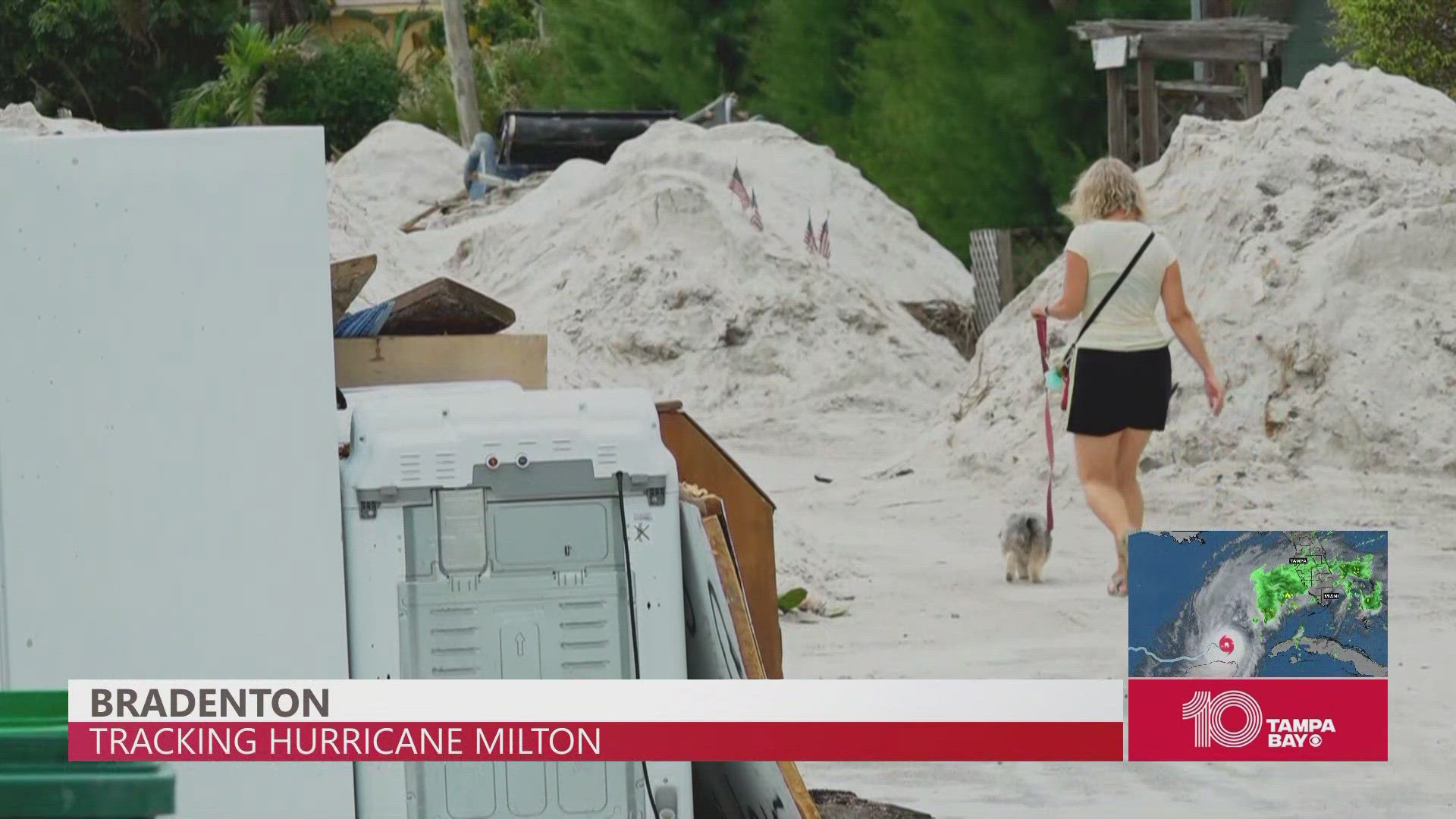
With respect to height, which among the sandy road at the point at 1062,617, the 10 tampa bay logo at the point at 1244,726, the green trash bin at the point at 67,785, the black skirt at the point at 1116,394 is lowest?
the sandy road at the point at 1062,617

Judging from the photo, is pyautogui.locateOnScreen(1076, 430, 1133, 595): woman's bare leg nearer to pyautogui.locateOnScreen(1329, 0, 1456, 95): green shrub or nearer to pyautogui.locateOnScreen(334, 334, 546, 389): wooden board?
pyautogui.locateOnScreen(334, 334, 546, 389): wooden board

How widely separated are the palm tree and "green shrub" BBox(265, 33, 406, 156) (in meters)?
0.40

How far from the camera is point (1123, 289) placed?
701cm

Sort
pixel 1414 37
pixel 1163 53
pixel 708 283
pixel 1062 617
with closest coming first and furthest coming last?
pixel 1062 617
pixel 1163 53
pixel 1414 37
pixel 708 283

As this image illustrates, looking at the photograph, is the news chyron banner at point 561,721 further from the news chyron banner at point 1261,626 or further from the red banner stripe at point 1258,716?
the news chyron banner at point 1261,626

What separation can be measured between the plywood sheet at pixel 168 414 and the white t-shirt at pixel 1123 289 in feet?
12.0

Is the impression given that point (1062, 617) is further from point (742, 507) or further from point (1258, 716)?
point (1258, 716)

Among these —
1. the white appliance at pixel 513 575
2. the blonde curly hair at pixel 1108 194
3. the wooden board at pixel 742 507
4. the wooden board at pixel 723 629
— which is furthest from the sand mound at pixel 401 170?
the white appliance at pixel 513 575

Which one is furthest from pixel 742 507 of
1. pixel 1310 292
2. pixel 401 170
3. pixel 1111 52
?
pixel 401 170

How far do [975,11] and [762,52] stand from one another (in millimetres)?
7611

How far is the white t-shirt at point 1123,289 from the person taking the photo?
277 inches

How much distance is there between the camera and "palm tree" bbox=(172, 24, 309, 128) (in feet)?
105

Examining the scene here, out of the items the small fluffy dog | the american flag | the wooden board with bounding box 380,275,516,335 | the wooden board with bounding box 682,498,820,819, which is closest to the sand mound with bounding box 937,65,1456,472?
the small fluffy dog

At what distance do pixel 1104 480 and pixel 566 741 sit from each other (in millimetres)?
3769
